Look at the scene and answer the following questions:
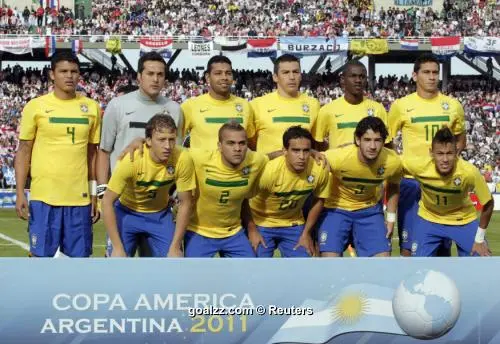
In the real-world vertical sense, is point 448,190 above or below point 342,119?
below

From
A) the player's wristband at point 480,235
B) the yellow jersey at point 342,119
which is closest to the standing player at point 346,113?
the yellow jersey at point 342,119

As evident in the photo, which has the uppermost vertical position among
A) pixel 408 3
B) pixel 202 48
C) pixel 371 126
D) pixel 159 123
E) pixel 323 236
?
pixel 159 123

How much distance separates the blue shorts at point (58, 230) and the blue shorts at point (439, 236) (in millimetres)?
3027

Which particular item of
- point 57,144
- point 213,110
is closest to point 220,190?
point 213,110

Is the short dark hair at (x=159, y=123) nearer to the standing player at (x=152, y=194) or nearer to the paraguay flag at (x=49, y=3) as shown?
the standing player at (x=152, y=194)

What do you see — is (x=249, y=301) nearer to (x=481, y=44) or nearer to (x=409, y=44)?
(x=481, y=44)

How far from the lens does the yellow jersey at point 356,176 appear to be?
9.10 metres

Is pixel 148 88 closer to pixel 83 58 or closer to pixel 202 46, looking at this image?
pixel 202 46

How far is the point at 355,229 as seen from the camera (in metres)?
9.46

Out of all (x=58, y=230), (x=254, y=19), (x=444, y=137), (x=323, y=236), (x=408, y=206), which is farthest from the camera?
(x=254, y=19)

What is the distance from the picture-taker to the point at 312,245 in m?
9.15

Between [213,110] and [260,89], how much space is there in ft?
110

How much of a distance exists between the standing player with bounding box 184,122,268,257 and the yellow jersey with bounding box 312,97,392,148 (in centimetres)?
113

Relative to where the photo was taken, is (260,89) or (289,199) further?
(260,89)
